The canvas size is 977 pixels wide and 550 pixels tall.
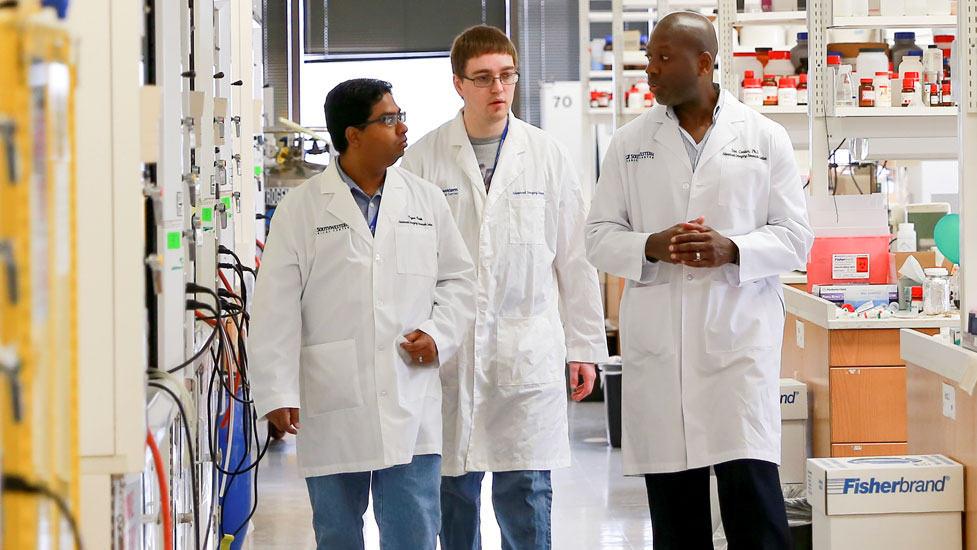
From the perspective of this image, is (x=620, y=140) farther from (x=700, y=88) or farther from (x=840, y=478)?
(x=840, y=478)

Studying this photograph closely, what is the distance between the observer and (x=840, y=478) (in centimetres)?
273

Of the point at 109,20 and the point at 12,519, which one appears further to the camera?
the point at 109,20

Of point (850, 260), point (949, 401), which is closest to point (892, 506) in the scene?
point (949, 401)

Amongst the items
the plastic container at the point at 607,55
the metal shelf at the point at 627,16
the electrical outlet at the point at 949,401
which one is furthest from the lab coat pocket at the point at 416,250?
the plastic container at the point at 607,55

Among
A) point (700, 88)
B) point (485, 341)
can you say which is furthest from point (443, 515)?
point (700, 88)

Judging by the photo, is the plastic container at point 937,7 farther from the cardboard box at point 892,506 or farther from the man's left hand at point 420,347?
the man's left hand at point 420,347

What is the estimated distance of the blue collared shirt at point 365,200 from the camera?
7.72ft

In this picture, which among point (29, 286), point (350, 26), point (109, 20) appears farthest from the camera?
point (350, 26)

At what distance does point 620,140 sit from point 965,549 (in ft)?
4.47

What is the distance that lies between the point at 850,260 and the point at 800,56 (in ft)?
6.35

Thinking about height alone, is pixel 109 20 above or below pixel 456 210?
above

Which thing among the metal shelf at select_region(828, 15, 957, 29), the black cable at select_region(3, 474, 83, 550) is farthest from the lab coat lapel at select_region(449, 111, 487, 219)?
the metal shelf at select_region(828, 15, 957, 29)

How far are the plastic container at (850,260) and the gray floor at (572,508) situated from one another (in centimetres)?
113

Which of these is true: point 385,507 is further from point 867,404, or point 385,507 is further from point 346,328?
point 867,404
